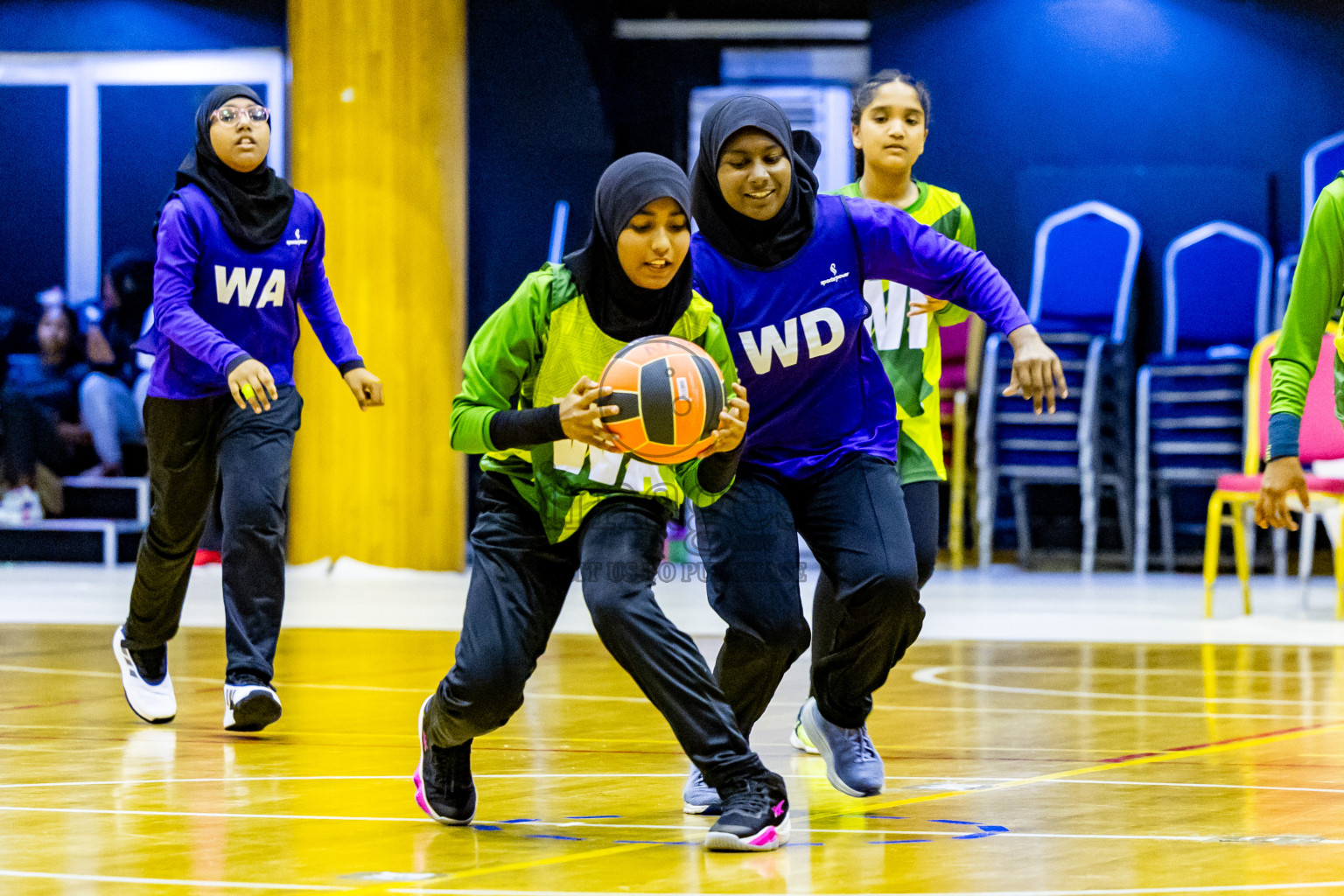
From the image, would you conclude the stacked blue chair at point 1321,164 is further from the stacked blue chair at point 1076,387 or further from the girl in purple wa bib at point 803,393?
the girl in purple wa bib at point 803,393

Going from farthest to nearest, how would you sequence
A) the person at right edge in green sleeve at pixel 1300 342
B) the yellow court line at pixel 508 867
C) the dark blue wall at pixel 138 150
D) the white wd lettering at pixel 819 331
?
the dark blue wall at pixel 138 150 → the white wd lettering at pixel 819 331 → the person at right edge in green sleeve at pixel 1300 342 → the yellow court line at pixel 508 867

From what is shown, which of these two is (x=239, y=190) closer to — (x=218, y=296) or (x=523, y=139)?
(x=218, y=296)

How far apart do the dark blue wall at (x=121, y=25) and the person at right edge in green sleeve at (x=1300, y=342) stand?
A: 991cm

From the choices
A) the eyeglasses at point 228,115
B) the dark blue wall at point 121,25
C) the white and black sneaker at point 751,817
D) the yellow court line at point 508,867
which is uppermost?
the dark blue wall at point 121,25

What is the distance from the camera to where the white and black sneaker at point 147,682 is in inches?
189

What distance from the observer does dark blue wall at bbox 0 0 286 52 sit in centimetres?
1216

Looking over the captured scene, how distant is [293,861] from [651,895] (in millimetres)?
660

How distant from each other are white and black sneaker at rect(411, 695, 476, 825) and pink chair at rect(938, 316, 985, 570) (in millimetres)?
7287

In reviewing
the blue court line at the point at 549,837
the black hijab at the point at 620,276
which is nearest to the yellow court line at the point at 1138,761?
the blue court line at the point at 549,837

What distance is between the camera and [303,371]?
34.1 feet

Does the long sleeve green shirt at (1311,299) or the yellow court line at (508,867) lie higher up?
the long sleeve green shirt at (1311,299)

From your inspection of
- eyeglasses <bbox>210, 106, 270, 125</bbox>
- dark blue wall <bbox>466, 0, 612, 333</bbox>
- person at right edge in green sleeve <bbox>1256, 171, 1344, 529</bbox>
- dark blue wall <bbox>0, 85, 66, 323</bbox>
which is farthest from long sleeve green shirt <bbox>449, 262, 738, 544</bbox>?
dark blue wall <bbox>0, 85, 66, 323</bbox>

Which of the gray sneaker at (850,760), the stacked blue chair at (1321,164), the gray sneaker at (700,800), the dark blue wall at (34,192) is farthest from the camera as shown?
the dark blue wall at (34,192)

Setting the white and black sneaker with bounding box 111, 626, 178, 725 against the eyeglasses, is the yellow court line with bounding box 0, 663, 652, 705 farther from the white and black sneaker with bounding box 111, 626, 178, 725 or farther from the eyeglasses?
the eyeglasses
